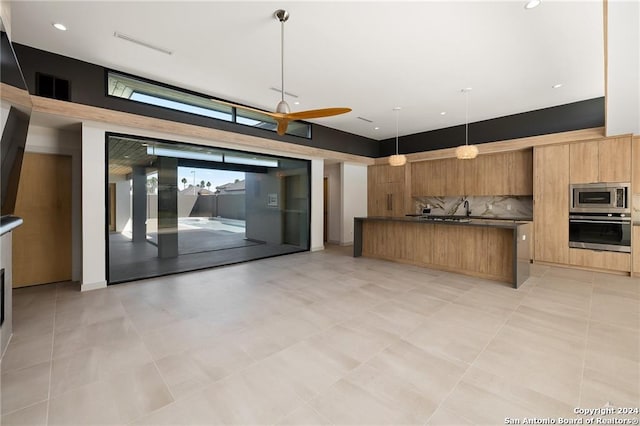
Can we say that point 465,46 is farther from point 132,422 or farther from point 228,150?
point 132,422

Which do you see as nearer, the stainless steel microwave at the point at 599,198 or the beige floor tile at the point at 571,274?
the beige floor tile at the point at 571,274

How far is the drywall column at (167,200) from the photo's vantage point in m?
5.36

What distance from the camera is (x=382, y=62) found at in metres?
4.09

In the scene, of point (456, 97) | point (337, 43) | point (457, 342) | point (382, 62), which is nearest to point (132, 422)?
point (457, 342)

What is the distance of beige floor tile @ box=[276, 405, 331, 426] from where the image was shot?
1.67 meters

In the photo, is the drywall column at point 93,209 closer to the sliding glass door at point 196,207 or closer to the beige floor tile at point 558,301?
the sliding glass door at point 196,207

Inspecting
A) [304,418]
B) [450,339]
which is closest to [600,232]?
[450,339]

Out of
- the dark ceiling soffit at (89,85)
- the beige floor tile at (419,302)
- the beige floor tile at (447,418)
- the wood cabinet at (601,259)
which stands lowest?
the beige floor tile at (447,418)

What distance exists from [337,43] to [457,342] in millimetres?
3713

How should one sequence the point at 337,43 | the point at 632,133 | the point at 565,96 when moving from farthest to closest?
the point at 565,96 < the point at 632,133 < the point at 337,43

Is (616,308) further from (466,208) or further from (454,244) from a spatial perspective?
(466,208)

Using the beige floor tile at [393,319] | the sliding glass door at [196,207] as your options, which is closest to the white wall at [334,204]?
the sliding glass door at [196,207]

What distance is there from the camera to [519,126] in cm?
632

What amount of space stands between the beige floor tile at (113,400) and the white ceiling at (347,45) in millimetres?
3526
